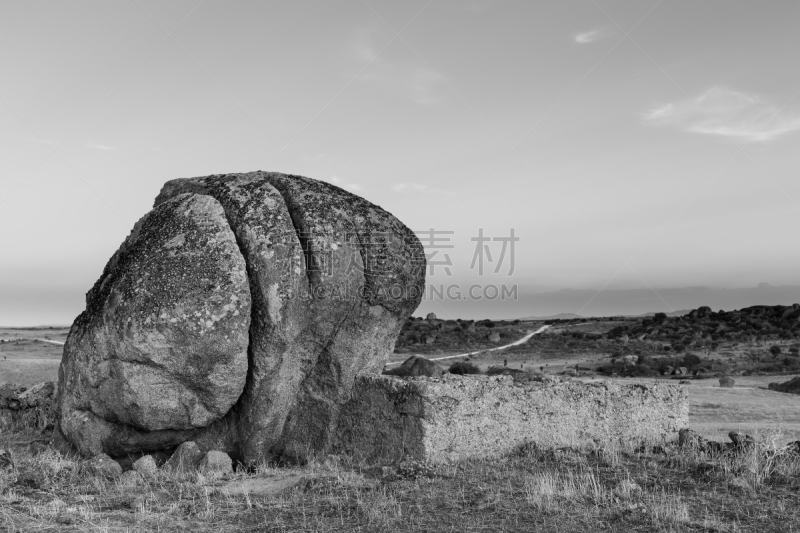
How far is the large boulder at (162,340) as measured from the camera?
9945 mm

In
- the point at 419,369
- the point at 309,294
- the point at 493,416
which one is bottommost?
the point at 493,416

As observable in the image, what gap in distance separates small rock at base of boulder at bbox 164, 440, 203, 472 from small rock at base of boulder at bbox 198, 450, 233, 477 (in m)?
0.20

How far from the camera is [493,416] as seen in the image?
10.6 metres

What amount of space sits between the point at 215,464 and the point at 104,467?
1.50 m

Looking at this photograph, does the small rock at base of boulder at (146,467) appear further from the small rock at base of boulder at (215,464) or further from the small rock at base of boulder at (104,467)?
the small rock at base of boulder at (215,464)

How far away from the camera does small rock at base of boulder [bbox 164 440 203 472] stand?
10.3m

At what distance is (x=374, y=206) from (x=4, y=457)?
6.78m

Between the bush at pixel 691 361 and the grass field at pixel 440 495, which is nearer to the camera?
the grass field at pixel 440 495

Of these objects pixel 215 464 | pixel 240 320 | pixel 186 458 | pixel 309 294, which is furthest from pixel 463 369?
pixel 240 320

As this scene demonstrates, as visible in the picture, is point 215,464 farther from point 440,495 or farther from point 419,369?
point 419,369

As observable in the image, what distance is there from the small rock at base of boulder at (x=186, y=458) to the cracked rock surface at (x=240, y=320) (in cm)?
32

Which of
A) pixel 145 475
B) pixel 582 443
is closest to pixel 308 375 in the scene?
pixel 145 475

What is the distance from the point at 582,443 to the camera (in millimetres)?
11141

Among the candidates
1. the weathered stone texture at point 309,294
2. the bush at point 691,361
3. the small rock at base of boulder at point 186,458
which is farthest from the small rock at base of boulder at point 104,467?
the bush at point 691,361
